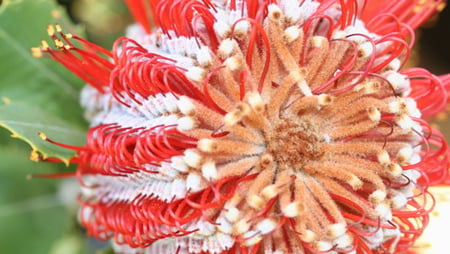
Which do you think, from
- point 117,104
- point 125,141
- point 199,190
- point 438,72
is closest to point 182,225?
point 199,190

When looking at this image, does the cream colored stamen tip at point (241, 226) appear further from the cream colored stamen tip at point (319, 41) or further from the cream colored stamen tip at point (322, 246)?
the cream colored stamen tip at point (319, 41)

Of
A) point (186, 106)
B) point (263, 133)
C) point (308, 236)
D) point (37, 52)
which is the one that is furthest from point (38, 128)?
point (308, 236)

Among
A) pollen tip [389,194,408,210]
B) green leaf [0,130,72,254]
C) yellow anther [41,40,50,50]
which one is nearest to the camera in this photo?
pollen tip [389,194,408,210]

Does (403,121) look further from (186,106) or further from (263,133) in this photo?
(186,106)

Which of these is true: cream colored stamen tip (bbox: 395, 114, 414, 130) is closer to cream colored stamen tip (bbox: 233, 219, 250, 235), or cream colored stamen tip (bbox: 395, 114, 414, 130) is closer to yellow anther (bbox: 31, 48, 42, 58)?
cream colored stamen tip (bbox: 233, 219, 250, 235)

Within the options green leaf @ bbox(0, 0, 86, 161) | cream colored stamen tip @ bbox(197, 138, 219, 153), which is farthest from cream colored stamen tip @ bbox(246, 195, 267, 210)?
green leaf @ bbox(0, 0, 86, 161)

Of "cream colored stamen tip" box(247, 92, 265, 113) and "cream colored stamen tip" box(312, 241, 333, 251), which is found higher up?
"cream colored stamen tip" box(247, 92, 265, 113)

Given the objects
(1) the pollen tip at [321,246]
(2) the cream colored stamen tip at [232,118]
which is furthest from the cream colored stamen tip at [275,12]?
(1) the pollen tip at [321,246]

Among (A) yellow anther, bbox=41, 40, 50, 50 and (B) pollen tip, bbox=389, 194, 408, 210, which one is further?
(A) yellow anther, bbox=41, 40, 50, 50
